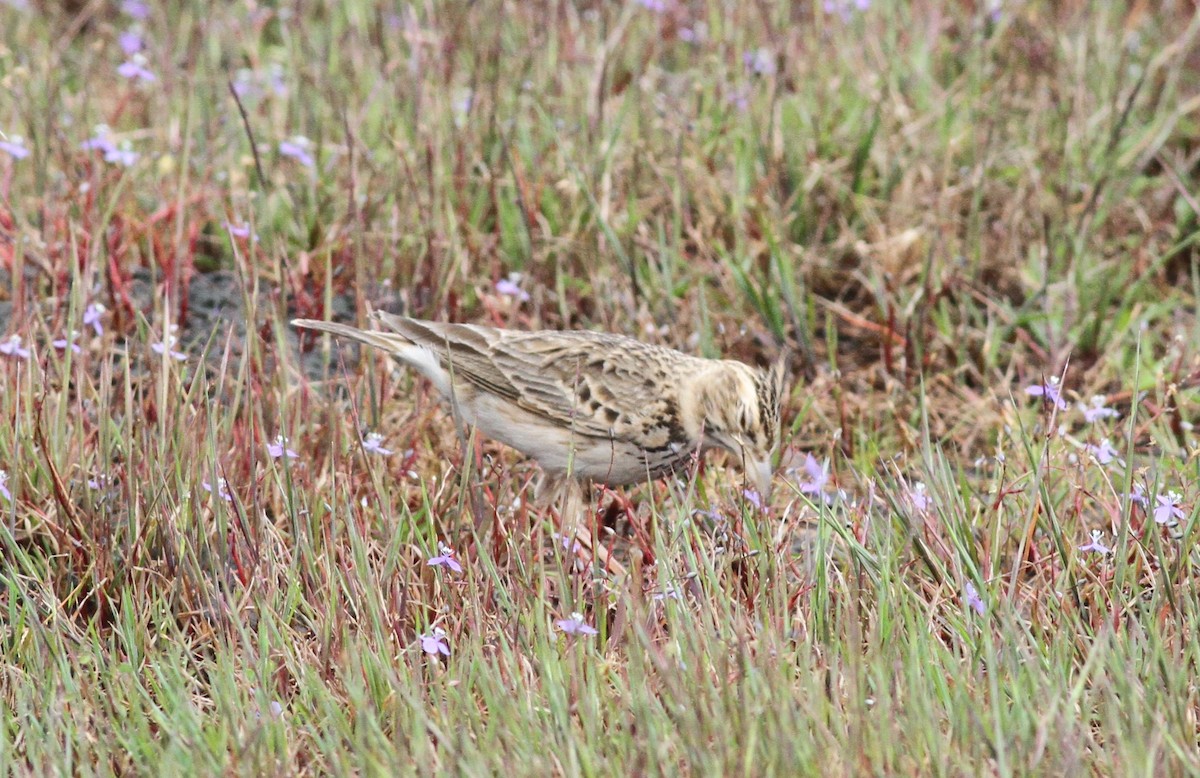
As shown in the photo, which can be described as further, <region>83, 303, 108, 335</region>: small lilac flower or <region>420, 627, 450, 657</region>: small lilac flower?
<region>83, 303, 108, 335</region>: small lilac flower

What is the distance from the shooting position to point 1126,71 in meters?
7.57

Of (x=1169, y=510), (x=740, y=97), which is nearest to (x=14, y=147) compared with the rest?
(x=740, y=97)

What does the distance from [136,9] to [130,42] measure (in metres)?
0.78

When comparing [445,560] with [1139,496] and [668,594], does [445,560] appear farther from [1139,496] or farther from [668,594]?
[1139,496]

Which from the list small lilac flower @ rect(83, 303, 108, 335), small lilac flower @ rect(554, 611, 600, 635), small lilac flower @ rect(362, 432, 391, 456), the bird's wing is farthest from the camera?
small lilac flower @ rect(83, 303, 108, 335)

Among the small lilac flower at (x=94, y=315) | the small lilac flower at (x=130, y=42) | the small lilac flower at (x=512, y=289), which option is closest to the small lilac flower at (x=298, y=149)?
the small lilac flower at (x=512, y=289)

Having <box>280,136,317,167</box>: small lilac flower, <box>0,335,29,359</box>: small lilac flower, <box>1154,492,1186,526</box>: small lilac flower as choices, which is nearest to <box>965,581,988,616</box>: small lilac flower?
<box>1154,492,1186,526</box>: small lilac flower

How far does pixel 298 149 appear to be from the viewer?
6.48 meters

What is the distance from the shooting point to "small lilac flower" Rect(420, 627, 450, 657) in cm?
383

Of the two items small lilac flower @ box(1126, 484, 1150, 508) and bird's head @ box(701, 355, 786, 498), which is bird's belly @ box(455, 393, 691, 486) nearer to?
bird's head @ box(701, 355, 786, 498)

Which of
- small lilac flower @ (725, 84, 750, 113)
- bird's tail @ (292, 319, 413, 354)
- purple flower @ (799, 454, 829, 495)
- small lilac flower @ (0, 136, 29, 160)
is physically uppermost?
small lilac flower @ (725, 84, 750, 113)

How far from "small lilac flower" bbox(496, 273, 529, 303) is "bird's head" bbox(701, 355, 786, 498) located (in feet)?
4.04

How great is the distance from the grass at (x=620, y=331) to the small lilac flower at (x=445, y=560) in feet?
0.28

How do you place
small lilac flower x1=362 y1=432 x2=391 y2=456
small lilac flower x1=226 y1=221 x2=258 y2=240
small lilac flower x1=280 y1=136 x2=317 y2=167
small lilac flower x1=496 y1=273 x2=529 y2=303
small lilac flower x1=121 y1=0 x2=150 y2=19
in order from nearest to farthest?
small lilac flower x1=362 y1=432 x2=391 y2=456 → small lilac flower x1=226 y1=221 x2=258 y2=240 → small lilac flower x1=496 y1=273 x2=529 y2=303 → small lilac flower x1=280 y1=136 x2=317 y2=167 → small lilac flower x1=121 y1=0 x2=150 y2=19
